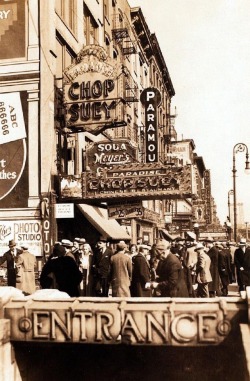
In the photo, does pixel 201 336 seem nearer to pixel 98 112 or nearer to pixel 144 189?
pixel 144 189

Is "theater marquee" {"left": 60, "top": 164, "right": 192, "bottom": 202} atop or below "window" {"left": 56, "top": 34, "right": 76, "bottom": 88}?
below

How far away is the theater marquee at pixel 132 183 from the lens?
1781 centimetres

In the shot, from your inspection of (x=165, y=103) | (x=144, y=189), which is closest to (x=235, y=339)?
(x=144, y=189)

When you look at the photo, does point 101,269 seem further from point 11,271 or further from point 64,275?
point 64,275

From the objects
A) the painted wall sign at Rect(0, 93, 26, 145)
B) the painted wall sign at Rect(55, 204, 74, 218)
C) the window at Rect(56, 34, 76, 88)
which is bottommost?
the painted wall sign at Rect(55, 204, 74, 218)

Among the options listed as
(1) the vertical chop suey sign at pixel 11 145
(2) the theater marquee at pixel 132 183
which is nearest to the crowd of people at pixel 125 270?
(2) the theater marquee at pixel 132 183

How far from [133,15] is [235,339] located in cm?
3304

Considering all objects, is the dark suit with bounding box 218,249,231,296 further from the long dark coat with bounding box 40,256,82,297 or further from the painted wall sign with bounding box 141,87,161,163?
the long dark coat with bounding box 40,256,82,297

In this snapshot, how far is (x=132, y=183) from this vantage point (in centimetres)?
1805

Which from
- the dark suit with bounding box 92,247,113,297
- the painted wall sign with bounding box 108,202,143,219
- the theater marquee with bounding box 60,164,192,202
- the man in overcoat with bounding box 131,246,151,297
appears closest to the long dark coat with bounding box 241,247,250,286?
the theater marquee with bounding box 60,164,192,202

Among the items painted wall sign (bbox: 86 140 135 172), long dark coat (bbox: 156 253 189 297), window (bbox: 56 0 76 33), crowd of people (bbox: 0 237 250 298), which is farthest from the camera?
window (bbox: 56 0 76 33)

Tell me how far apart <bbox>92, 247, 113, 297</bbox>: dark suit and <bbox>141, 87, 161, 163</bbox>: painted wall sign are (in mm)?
10379

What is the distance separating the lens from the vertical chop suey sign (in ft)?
59.6

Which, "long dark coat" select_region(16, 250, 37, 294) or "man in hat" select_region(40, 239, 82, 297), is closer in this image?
"man in hat" select_region(40, 239, 82, 297)
